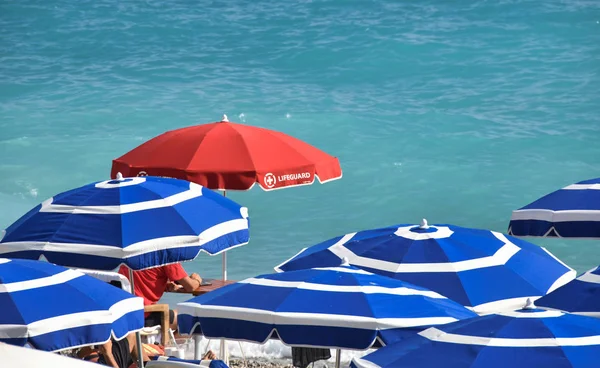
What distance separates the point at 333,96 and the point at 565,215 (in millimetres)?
17257

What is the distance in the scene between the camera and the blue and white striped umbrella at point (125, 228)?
637 cm

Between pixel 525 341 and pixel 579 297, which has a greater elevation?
pixel 525 341

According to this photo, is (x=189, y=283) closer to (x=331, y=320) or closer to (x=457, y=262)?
(x=457, y=262)

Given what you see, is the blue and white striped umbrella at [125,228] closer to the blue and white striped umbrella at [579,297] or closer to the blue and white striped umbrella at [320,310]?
the blue and white striped umbrella at [320,310]

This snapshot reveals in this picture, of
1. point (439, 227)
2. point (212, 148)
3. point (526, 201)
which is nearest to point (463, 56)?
point (526, 201)

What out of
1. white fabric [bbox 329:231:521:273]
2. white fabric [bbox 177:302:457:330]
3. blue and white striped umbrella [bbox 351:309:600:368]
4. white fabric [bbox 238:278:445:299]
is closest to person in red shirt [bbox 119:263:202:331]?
white fabric [bbox 329:231:521:273]

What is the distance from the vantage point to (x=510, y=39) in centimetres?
2803

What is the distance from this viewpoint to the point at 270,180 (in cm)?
849

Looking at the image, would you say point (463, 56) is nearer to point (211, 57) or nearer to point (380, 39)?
point (380, 39)

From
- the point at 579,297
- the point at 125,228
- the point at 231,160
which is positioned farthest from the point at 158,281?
the point at 579,297

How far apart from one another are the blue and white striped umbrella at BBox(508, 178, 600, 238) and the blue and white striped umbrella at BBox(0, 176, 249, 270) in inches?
93.7

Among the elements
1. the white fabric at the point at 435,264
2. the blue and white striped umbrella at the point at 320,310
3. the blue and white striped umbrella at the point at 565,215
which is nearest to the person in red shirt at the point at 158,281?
the white fabric at the point at 435,264

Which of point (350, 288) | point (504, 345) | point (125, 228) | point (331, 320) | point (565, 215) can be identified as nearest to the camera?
point (504, 345)

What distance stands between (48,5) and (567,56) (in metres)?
15.3
